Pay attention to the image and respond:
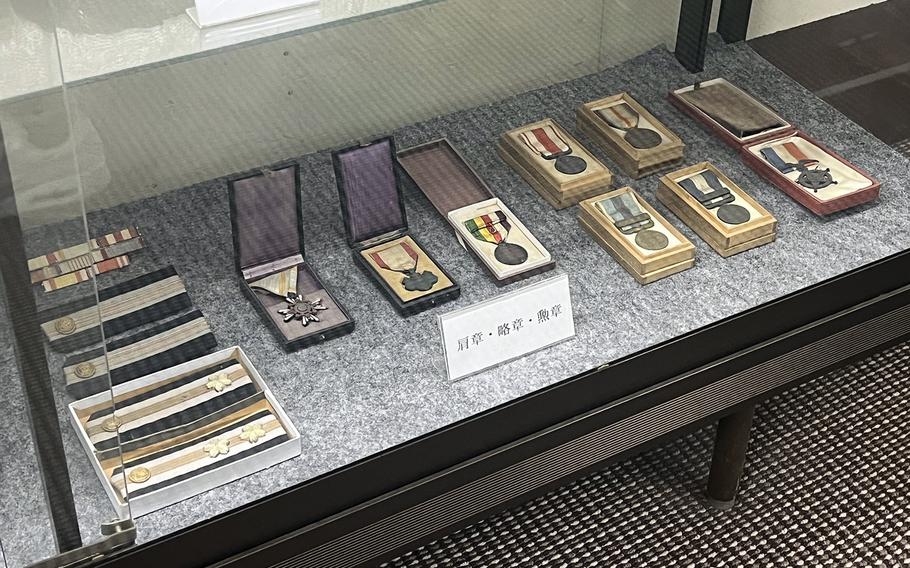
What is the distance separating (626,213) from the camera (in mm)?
1280

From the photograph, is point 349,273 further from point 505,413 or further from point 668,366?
point 668,366

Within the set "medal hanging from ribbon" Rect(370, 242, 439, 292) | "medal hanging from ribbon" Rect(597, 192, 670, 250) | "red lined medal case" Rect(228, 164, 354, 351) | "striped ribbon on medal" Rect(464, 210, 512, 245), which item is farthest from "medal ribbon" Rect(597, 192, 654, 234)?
"red lined medal case" Rect(228, 164, 354, 351)

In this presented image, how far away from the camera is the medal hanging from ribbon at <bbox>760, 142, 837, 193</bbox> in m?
1.35

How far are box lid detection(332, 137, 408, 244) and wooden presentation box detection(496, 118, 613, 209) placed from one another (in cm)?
15

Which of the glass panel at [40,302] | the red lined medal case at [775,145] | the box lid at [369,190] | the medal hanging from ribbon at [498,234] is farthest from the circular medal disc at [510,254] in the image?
the glass panel at [40,302]

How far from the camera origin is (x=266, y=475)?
3.42 ft

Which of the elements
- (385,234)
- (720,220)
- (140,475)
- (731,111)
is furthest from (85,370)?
(731,111)

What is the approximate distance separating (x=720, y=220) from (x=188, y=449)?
618mm

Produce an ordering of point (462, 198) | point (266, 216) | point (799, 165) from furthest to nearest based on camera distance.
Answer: point (799, 165)
point (462, 198)
point (266, 216)

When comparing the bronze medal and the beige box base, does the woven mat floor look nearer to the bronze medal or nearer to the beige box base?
the beige box base

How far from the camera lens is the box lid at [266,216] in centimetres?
115

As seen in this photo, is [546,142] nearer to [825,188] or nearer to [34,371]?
[825,188]

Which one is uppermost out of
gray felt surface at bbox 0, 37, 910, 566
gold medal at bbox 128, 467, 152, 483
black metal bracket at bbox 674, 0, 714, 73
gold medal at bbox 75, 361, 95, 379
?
black metal bracket at bbox 674, 0, 714, 73

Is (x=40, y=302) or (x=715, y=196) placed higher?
(x=40, y=302)
